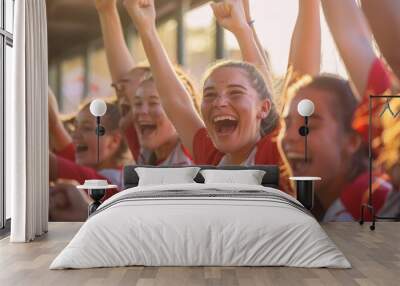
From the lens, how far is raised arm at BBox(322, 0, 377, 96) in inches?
312

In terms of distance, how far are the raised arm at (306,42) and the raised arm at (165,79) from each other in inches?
56.2

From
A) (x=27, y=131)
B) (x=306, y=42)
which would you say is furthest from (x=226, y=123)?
(x=27, y=131)

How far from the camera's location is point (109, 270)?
4.84 meters

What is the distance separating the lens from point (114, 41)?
8.16m

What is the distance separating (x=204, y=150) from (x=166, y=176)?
0.92 metres

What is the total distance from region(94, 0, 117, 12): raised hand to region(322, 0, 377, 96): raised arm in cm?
274

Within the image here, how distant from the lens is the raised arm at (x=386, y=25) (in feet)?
26.0

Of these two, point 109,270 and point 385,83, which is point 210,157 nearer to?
point 385,83

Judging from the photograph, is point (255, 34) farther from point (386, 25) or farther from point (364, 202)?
point (364, 202)

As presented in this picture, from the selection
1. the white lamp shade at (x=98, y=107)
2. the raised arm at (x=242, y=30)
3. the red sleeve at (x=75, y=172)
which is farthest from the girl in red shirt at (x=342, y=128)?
the red sleeve at (x=75, y=172)

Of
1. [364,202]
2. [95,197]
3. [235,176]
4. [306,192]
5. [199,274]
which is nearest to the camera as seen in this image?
[199,274]

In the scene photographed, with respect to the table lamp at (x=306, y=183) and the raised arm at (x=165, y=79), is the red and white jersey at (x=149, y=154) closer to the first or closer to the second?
the raised arm at (x=165, y=79)

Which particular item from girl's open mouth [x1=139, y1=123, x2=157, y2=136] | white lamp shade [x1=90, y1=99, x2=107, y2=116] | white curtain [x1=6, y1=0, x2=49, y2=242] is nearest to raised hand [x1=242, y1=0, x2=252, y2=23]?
girl's open mouth [x1=139, y1=123, x2=157, y2=136]

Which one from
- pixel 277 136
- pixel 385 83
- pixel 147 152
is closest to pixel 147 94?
pixel 147 152
